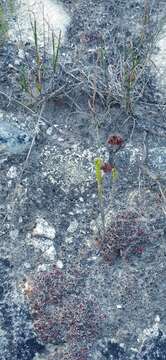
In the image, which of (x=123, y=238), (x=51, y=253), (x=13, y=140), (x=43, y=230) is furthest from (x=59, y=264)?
(x=13, y=140)

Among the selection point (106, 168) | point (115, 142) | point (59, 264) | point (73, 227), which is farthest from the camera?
point (115, 142)

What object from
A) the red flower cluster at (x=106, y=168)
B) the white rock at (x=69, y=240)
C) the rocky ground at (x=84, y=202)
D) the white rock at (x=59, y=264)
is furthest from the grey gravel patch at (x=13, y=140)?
the white rock at (x=59, y=264)

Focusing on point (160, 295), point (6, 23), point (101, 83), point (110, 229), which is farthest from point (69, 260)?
point (6, 23)

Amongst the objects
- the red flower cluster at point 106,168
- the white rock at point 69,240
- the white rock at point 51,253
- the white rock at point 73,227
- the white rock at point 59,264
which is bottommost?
the white rock at point 59,264

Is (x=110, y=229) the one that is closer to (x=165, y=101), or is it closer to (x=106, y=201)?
(x=106, y=201)

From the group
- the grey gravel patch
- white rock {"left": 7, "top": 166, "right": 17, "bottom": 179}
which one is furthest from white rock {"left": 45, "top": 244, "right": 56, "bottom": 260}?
the grey gravel patch

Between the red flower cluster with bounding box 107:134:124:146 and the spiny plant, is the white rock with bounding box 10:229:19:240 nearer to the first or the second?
the spiny plant

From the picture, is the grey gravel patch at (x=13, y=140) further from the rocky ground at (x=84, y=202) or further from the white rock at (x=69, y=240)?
the white rock at (x=69, y=240)

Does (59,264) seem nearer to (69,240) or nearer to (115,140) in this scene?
(69,240)
